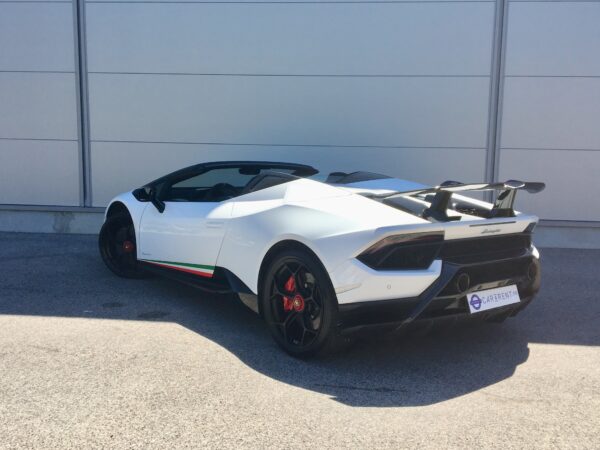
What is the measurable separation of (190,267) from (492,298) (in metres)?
2.36

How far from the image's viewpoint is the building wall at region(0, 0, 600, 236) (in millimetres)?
8070

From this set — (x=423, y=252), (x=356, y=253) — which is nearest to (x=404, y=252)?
(x=423, y=252)

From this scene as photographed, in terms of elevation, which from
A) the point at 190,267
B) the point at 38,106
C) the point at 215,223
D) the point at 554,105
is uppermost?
the point at 554,105

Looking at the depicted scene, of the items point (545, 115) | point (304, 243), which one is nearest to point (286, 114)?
point (545, 115)

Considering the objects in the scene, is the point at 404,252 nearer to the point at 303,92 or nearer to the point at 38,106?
the point at 303,92

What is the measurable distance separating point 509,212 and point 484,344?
0.93 meters

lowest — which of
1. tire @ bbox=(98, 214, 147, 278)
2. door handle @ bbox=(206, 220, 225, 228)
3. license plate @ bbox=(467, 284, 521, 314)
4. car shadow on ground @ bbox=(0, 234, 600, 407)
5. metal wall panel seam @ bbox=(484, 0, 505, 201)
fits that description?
car shadow on ground @ bbox=(0, 234, 600, 407)

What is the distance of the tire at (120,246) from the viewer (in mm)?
6125

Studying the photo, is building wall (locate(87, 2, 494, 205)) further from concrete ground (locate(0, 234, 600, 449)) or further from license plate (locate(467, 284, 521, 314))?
license plate (locate(467, 284, 521, 314))

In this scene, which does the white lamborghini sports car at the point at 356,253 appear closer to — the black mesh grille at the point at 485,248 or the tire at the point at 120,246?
the black mesh grille at the point at 485,248

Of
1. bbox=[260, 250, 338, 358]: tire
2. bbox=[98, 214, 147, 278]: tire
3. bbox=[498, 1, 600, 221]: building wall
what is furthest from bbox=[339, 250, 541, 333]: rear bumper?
bbox=[498, 1, 600, 221]: building wall

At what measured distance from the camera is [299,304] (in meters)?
4.01

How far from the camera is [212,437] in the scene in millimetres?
2943

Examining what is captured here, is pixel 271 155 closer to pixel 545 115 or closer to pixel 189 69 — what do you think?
pixel 189 69
